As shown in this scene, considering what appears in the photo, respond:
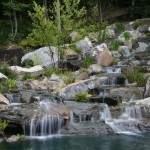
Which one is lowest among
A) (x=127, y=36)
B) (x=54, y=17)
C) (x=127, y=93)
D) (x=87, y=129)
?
(x=87, y=129)

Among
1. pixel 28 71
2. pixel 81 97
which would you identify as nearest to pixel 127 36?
pixel 28 71

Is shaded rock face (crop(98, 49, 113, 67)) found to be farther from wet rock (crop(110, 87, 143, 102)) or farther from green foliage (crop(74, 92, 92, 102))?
green foliage (crop(74, 92, 92, 102))

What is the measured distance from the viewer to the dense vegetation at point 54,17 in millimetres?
24125

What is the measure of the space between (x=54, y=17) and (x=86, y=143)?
22.3m

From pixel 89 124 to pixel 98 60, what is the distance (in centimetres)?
950

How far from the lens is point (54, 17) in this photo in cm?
3575

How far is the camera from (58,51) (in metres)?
25.1

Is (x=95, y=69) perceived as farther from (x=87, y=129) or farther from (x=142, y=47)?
(x=87, y=129)

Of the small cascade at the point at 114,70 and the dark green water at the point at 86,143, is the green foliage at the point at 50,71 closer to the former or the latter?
the small cascade at the point at 114,70

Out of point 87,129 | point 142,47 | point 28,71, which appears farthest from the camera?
point 142,47

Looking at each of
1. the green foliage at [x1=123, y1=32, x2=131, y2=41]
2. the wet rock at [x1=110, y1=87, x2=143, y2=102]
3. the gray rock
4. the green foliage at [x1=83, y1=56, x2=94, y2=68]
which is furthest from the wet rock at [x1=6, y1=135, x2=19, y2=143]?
the green foliage at [x1=123, y1=32, x2=131, y2=41]

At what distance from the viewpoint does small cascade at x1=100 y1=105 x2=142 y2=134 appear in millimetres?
16656

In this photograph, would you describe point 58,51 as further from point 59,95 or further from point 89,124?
point 89,124

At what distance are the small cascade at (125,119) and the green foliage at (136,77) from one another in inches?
143
